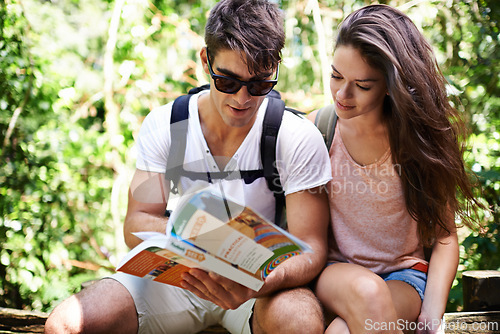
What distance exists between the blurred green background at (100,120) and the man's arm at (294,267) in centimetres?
97

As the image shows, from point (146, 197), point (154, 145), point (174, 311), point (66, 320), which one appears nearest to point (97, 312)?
point (66, 320)

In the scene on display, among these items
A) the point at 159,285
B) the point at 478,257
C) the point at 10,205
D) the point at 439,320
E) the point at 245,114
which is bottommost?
the point at 478,257

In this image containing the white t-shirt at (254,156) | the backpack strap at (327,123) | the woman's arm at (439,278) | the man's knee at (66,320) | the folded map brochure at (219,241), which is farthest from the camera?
the backpack strap at (327,123)

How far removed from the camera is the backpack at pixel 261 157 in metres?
2.15

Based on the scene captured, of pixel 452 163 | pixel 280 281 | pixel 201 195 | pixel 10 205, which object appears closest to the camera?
pixel 201 195

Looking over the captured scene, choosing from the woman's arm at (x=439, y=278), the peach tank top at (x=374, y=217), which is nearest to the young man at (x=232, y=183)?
the peach tank top at (x=374, y=217)

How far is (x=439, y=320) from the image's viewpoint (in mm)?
1931

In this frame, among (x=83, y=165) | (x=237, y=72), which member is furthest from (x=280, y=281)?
(x=83, y=165)

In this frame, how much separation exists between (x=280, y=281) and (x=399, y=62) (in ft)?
3.36

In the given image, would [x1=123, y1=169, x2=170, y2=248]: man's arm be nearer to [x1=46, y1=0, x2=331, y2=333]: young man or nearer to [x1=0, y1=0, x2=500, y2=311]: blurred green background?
[x1=46, y1=0, x2=331, y2=333]: young man

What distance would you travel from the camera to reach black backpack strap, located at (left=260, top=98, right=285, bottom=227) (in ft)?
7.04

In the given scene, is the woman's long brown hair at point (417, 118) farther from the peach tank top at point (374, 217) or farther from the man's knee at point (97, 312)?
the man's knee at point (97, 312)

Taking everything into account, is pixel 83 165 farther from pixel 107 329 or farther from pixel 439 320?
pixel 439 320

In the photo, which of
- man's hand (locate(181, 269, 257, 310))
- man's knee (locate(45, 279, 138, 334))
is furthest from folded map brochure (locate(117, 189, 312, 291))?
man's knee (locate(45, 279, 138, 334))
